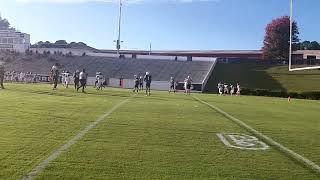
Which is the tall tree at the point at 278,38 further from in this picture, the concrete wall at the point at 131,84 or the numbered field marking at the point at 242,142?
the numbered field marking at the point at 242,142

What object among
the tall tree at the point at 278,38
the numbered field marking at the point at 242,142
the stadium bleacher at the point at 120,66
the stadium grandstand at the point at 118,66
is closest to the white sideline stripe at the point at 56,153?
the numbered field marking at the point at 242,142

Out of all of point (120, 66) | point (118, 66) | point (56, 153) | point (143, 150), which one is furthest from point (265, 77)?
point (56, 153)

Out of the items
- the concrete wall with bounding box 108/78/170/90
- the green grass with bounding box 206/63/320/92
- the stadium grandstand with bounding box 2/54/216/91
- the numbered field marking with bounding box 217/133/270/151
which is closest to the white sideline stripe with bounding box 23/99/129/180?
the numbered field marking with bounding box 217/133/270/151

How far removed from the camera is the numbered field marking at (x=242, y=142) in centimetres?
927

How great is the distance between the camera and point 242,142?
9.90 m

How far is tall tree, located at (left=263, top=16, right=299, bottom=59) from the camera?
99625mm

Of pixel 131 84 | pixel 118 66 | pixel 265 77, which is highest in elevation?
pixel 118 66

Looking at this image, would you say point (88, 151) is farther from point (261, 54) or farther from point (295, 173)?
point (261, 54)

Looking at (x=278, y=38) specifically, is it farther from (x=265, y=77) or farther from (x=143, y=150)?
(x=143, y=150)

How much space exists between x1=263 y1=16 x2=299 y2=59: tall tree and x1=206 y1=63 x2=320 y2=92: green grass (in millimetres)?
18108

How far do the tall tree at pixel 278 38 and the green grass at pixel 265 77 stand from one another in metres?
18.1

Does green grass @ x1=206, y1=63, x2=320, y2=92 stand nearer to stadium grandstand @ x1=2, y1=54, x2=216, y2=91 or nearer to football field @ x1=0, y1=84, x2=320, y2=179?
stadium grandstand @ x1=2, y1=54, x2=216, y2=91

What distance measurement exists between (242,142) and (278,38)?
92.7 metres

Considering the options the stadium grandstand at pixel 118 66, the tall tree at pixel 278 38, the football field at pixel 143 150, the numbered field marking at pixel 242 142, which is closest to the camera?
the football field at pixel 143 150
